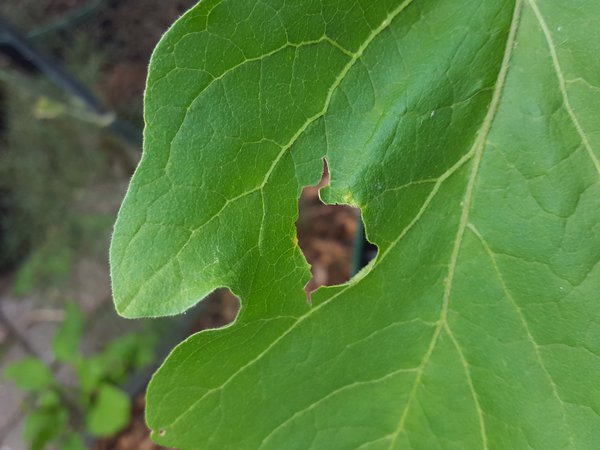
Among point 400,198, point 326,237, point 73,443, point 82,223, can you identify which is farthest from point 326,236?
point 400,198

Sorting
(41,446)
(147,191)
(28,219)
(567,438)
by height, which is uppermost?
(147,191)

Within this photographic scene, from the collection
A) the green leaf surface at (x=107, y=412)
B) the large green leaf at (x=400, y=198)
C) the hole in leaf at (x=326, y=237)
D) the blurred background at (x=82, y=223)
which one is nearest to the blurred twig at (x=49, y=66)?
the blurred background at (x=82, y=223)

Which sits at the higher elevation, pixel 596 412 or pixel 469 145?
pixel 469 145

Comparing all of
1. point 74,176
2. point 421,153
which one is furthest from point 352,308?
point 74,176

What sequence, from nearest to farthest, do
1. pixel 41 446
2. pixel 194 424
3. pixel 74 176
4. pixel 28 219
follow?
pixel 194 424, pixel 41 446, pixel 74 176, pixel 28 219

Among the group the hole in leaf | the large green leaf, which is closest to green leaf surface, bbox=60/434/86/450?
the hole in leaf

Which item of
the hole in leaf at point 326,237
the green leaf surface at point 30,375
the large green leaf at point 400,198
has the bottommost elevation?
the hole in leaf at point 326,237

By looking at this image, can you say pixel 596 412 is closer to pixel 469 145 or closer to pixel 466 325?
pixel 466 325

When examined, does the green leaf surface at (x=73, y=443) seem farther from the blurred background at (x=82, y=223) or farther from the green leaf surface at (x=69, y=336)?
the green leaf surface at (x=69, y=336)

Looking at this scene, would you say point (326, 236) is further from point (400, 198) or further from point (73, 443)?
point (400, 198)
